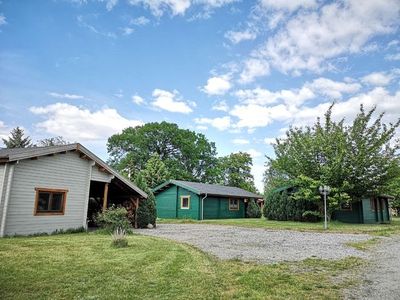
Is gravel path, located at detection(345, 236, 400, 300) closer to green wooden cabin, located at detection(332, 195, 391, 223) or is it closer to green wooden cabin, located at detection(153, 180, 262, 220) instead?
green wooden cabin, located at detection(332, 195, 391, 223)

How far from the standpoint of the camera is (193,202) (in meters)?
A: 29.0

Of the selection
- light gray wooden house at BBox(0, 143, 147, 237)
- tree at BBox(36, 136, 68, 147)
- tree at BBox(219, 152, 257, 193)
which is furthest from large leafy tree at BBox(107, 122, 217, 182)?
light gray wooden house at BBox(0, 143, 147, 237)

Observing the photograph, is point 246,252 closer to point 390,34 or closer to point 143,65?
point 390,34

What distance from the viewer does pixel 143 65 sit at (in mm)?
19016

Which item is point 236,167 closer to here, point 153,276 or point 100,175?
point 100,175

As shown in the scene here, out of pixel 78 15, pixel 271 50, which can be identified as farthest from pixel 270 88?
pixel 78 15

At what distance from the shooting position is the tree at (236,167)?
189ft

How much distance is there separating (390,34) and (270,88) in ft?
24.6

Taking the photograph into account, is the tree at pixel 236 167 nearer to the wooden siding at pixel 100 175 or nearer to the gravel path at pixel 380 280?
the wooden siding at pixel 100 175

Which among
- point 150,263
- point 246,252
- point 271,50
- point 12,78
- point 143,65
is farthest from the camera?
point 143,65

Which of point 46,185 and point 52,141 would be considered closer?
point 46,185

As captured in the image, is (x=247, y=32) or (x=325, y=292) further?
(x=247, y=32)

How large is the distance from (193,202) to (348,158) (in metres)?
14.0

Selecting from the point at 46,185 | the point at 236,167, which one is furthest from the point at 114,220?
the point at 236,167
